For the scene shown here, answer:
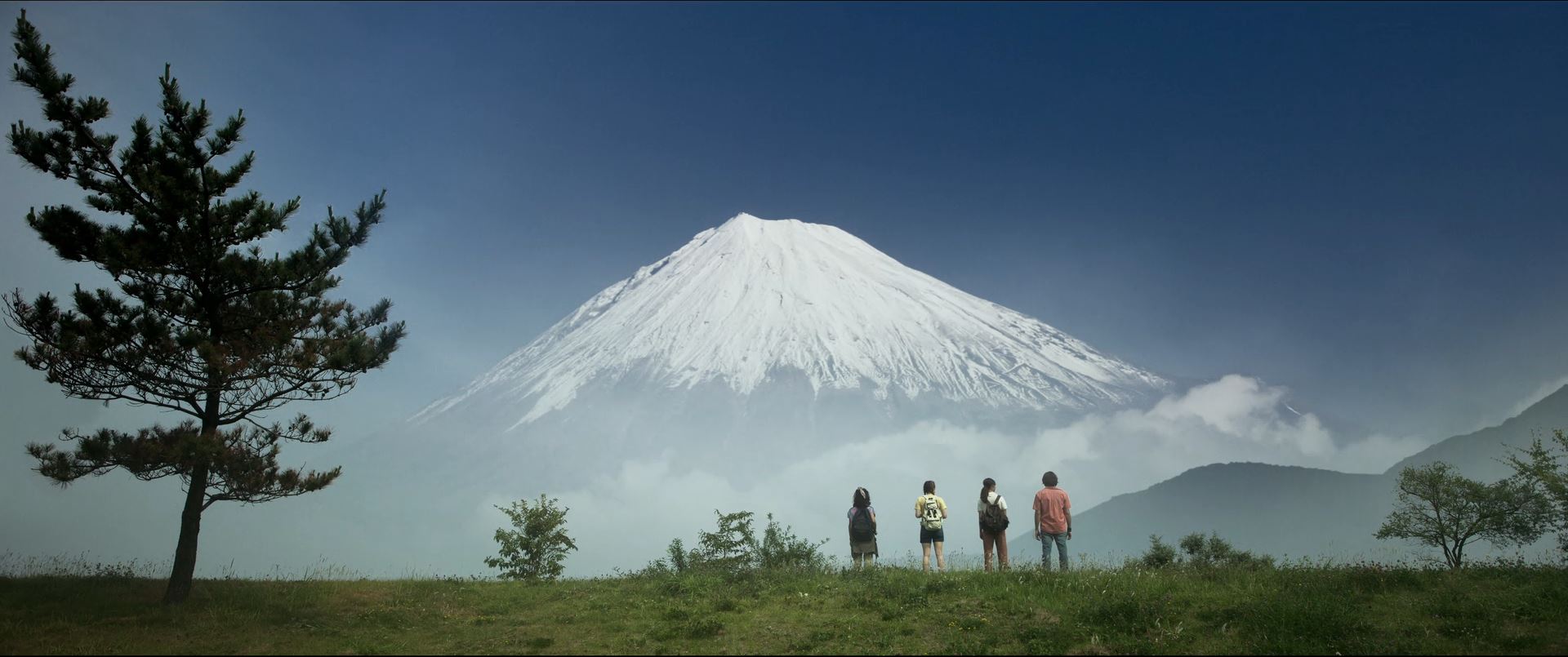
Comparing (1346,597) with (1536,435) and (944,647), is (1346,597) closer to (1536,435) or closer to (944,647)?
(944,647)

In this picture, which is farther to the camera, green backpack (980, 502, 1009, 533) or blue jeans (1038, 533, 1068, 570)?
green backpack (980, 502, 1009, 533)

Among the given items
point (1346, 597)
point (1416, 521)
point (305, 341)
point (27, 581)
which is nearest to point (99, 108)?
point (305, 341)

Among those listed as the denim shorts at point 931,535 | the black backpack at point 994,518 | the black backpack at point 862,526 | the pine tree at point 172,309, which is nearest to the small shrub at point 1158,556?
the black backpack at point 994,518

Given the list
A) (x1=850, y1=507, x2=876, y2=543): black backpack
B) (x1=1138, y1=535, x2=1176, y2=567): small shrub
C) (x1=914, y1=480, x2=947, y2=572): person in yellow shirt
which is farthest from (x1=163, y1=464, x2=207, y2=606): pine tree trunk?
(x1=1138, y1=535, x2=1176, y2=567): small shrub

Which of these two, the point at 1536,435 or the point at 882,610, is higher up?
the point at 1536,435

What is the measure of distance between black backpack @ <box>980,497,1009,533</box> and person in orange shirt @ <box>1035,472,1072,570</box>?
2.23 feet

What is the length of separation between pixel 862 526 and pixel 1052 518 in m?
3.87

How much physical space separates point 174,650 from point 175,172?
333 inches

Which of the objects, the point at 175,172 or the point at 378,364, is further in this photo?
the point at 378,364

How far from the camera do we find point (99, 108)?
14688 mm

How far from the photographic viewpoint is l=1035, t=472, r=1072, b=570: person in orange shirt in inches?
617

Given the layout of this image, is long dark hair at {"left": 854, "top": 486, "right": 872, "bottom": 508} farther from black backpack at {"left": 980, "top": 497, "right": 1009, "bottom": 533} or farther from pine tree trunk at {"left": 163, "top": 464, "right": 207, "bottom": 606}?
pine tree trunk at {"left": 163, "top": 464, "right": 207, "bottom": 606}

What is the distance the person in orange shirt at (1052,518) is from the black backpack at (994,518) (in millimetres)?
678

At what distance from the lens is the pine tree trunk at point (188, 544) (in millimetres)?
14539
